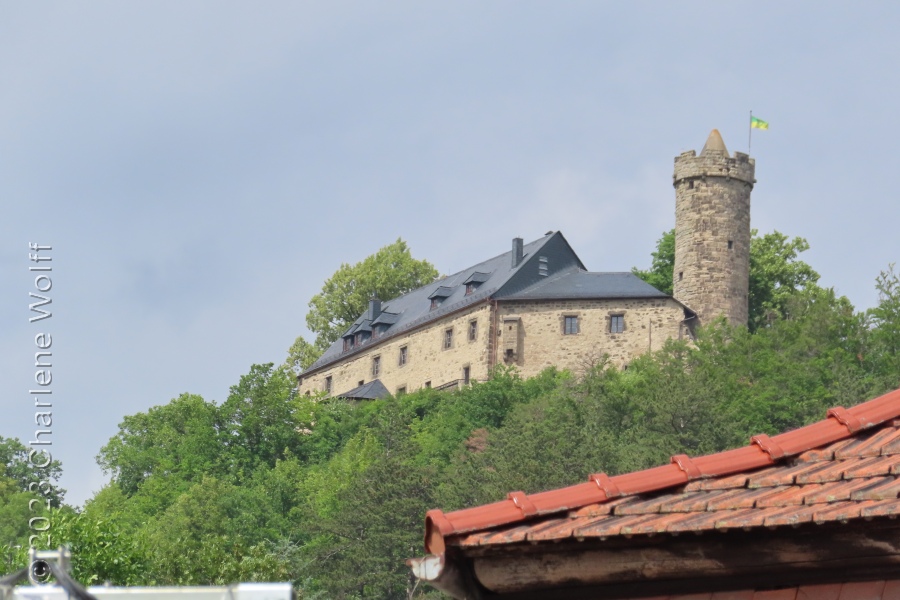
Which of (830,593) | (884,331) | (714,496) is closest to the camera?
(830,593)

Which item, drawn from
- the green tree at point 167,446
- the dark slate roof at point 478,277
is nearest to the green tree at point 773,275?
the dark slate roof at point 478,277

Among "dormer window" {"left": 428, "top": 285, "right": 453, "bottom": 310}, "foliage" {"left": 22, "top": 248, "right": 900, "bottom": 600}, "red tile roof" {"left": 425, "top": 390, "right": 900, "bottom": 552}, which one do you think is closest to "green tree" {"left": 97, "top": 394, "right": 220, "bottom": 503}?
"foliage" {"left": 22, "top": 248, "right": 900, "bottom": 600}

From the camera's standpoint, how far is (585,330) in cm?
6831

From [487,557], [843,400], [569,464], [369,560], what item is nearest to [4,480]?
[369,560]

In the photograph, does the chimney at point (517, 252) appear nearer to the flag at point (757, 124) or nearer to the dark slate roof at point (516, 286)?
the dark slate roof at point (516, 286)

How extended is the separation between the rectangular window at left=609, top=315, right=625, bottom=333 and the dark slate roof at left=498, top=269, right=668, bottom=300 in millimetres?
881

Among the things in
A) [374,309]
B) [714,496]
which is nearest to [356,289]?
[374,309]

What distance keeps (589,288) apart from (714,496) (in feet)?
212

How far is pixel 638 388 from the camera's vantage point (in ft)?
205

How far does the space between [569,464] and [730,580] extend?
158ft

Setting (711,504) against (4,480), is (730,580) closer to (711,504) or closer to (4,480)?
(711,504)

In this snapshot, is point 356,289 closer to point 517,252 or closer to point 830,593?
point 517,252

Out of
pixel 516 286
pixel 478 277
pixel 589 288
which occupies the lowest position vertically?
pixel 589 288

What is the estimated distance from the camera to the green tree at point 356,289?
85875mm
